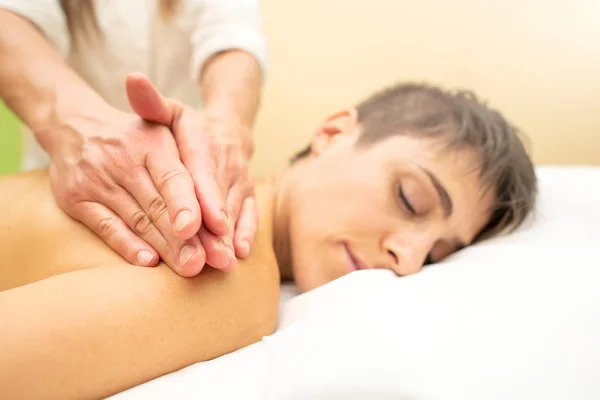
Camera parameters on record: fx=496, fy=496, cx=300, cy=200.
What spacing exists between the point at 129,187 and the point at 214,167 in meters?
0.11

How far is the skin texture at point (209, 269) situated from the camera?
1.53 feet

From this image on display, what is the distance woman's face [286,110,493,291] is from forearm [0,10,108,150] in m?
0.35

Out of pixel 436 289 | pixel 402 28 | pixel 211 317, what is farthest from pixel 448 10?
pixel 211 317

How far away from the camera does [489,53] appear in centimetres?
143

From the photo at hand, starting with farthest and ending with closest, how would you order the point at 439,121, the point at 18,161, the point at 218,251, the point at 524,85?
the point at 18,161
the point at 524,85
the point at 439,121
the point at 218,251

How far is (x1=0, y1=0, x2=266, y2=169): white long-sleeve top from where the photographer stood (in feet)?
3.18

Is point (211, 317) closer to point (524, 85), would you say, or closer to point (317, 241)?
point (317, 241)

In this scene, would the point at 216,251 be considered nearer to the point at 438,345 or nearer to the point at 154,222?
the point at 154,222

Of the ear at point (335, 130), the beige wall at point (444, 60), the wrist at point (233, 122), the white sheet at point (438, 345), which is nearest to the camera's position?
the white sheet at point (438, 345)

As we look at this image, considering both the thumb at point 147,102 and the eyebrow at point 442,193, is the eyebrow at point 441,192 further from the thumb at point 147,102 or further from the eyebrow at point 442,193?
the thumb at point 147,102

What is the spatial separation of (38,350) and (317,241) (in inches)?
16.6

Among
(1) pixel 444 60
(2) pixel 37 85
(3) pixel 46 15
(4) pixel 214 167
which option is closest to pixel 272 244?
(4) pixel 214 167

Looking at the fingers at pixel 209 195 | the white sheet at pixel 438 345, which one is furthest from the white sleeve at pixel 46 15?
the white sheet at pixel 438 345

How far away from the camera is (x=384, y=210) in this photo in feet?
2.52
